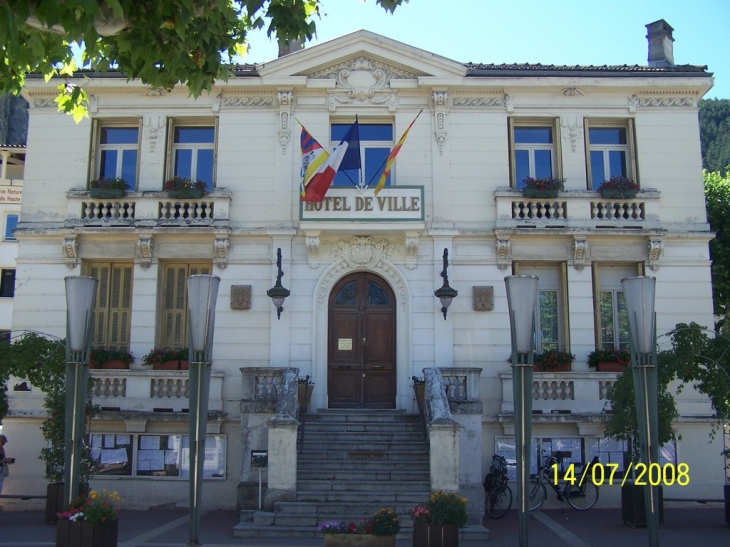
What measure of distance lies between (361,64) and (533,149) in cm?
455

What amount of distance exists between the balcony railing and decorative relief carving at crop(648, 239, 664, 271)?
2755mm

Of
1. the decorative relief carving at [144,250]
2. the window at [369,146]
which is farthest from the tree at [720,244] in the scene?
the decorative relief carving at [144,250]

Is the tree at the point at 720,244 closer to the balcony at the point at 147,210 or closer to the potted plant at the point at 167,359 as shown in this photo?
the balcony at the point at 147,210

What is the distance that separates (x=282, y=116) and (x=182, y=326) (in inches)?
212

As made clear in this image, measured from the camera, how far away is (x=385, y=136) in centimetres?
1814

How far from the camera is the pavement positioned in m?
12.7

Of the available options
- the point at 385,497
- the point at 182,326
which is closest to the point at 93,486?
the point at 182,326

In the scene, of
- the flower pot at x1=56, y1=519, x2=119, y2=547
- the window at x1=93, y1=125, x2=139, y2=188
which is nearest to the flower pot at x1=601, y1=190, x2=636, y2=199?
the window at x1=93, y1=125, x2=139, y2=188

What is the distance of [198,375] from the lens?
35.2 ft

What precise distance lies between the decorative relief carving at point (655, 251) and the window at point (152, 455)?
34.0 feet

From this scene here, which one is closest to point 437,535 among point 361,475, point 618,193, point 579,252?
point 361,475

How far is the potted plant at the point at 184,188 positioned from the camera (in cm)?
1739

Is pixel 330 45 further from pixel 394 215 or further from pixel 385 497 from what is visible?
pixel 385 497

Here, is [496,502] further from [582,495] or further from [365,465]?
[365,465]
